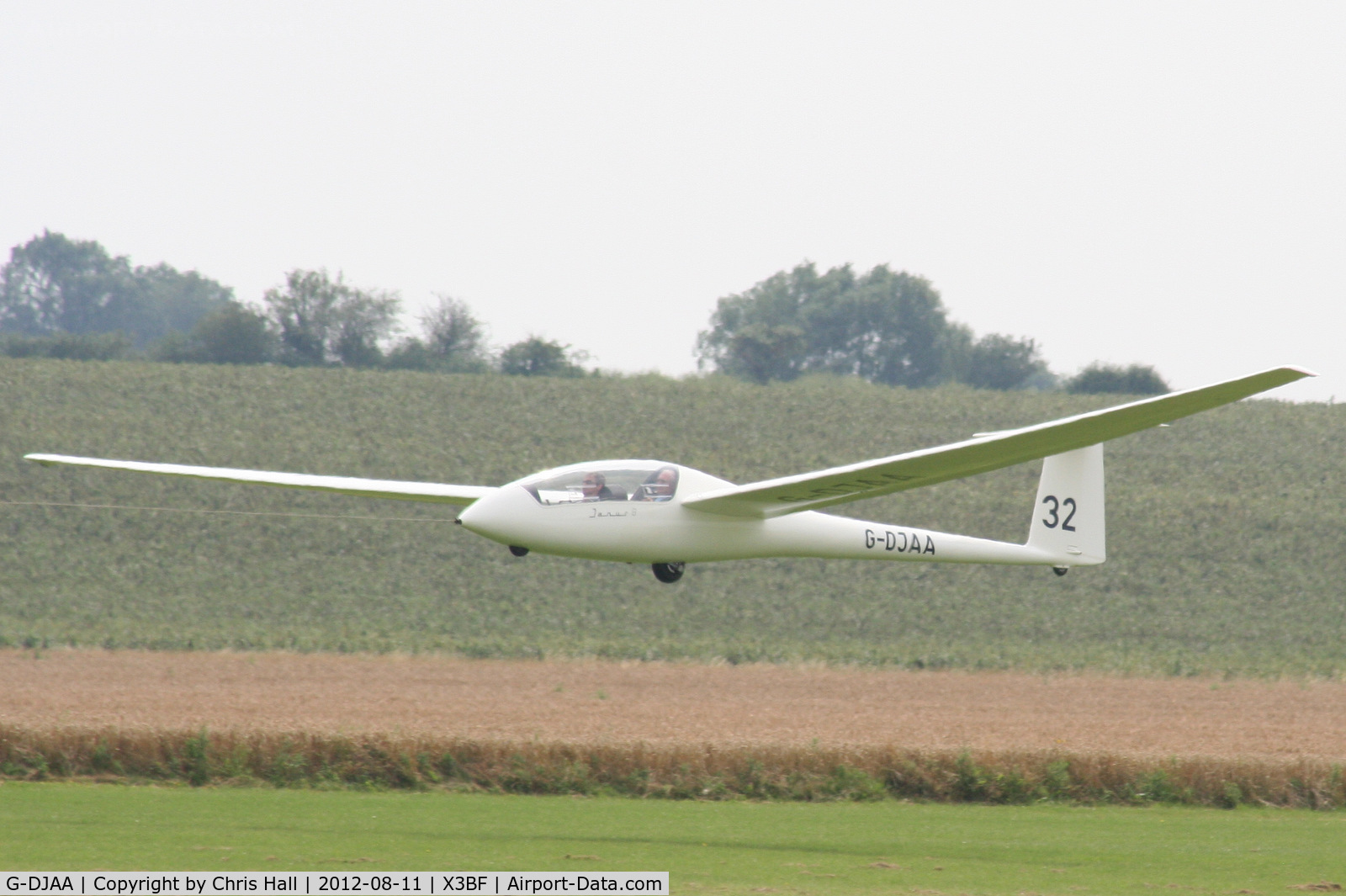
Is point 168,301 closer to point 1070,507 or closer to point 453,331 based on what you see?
point 453,331

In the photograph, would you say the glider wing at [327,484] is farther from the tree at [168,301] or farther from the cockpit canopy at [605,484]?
the tree at [168,301]

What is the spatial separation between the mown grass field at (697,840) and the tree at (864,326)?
8162cm

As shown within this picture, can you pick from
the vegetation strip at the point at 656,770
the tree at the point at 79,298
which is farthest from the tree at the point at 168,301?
the vegetation strip at the point at 656,770

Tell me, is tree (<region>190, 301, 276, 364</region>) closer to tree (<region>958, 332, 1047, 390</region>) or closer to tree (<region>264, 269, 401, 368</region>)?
tree (<region>264, 269, 401, 368</region>)

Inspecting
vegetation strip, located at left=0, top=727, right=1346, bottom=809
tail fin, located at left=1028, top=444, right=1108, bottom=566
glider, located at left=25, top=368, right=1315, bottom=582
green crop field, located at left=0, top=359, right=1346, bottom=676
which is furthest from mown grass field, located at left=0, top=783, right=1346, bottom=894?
green crop field, located at left=0, top=359, right=1346, bottom=676

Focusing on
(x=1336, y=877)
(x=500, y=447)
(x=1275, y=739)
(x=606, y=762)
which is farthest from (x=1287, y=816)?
(x=500, y=447)

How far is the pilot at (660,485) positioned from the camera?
555 inches

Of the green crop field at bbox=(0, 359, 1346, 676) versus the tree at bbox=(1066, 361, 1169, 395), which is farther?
the tree at bbox=(1066, 361, 1169, 395)

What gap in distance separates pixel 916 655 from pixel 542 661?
12.8 m

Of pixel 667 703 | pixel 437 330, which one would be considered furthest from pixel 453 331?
pixel 667 703

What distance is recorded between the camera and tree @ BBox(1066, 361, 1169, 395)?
8531 centimetres

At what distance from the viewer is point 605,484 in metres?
14.0

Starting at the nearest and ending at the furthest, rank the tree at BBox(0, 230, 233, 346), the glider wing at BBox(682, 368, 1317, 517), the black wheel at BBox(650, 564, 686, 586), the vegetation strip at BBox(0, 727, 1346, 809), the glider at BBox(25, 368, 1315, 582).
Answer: the glider wing at BBox(682, 368, 1317, 517), the glider at BBox(25, 368, 1315, 582), the black wheel at BBox(650, 564, 686, 586), the vegetation strip at BBox(0, 727, 1346, 809), the tree at BBox(0, 230, 233, 346)
